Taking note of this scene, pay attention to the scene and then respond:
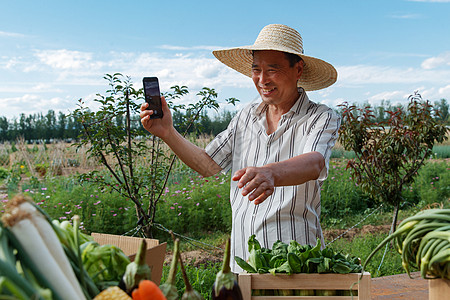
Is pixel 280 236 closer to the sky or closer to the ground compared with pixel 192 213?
closer to the sky

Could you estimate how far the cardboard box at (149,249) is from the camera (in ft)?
4.64

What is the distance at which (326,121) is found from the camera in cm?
206

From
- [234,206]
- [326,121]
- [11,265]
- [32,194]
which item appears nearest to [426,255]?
[11,265]

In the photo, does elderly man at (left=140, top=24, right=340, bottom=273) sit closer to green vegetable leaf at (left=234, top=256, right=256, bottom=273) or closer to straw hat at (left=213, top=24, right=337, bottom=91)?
straw hat at (left=213, top=24, right=337, bottom=91)

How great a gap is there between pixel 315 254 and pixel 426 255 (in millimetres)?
396

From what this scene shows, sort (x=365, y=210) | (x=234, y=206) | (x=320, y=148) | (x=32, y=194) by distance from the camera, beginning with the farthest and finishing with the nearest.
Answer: (x=365, y=210), (x=32, y=194), (x=234, y=206), (x=320, y=148)

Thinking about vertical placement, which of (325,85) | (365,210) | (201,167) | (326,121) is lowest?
(365,210)

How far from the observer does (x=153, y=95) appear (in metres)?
2.03

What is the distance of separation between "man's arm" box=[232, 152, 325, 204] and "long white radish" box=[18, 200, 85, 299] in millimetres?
653

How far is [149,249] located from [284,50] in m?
1.21

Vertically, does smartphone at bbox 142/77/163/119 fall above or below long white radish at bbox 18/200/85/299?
above

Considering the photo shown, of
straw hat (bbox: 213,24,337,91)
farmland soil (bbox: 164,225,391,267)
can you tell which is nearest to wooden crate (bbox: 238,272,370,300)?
straw hat (bbox: 213,24,337,91)

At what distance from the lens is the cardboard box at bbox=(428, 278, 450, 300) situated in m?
1.06

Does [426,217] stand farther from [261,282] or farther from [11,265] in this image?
[11,265]
